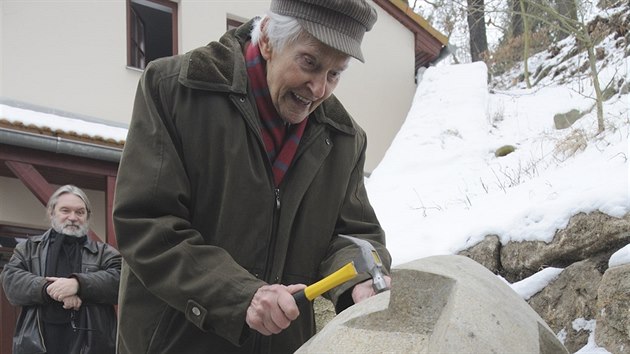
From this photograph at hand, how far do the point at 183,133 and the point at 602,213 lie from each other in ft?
8.40

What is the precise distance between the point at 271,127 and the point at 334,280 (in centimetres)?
56

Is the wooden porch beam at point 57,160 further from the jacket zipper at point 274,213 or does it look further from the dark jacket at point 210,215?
the jacket zipper at point 274,213

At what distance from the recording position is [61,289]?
374 centimetres

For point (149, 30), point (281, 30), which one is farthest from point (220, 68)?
point (149, 30)

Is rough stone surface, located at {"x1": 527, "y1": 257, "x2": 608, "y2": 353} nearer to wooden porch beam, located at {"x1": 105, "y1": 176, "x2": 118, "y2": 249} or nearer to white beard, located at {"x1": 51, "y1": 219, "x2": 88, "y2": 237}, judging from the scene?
white beard, located at {"x1": 51, "y1": 219, "x2": 88, "y2": 237}

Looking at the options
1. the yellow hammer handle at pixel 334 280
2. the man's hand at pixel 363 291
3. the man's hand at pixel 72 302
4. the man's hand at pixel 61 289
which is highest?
the yellow hammer handle at pixel 334 280

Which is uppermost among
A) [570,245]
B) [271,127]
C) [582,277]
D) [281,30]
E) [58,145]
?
[281,30]

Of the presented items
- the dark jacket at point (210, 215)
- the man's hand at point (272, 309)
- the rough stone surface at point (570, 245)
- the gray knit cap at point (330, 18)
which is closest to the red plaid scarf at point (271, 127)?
the dark jacket at point (210, 215)

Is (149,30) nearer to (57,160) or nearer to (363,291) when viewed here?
(57,160)

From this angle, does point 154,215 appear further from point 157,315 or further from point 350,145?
point 350,145

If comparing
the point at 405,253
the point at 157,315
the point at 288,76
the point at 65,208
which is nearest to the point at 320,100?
the point at 288,76

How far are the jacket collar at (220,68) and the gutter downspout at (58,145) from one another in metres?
4.89

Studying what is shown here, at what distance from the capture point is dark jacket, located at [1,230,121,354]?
3.76m

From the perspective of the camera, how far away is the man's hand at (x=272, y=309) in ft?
5.42
